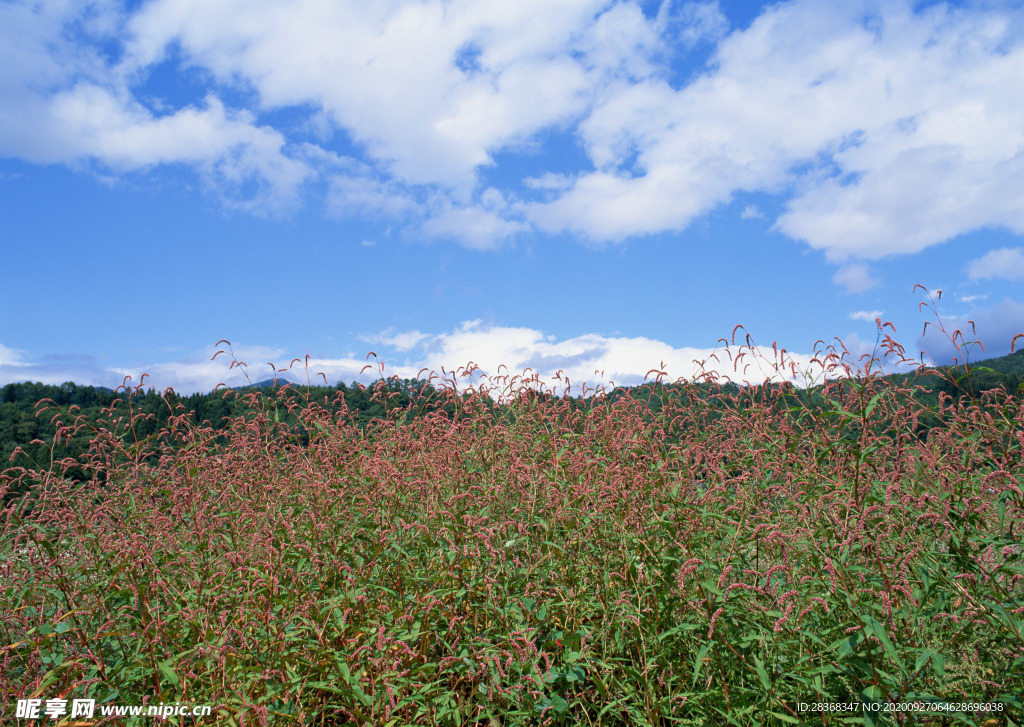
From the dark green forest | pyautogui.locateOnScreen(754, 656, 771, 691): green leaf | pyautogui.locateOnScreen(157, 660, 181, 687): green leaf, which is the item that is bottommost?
pyautogui.locateOnScreen(754, 656, 771, 691): green leaf

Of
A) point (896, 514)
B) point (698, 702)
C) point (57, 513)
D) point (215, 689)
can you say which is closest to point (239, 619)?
point (215, 689)

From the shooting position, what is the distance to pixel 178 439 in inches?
245

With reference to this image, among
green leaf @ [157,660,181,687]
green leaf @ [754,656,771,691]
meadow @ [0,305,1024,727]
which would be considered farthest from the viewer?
green leaf @ [157,660,181,687]

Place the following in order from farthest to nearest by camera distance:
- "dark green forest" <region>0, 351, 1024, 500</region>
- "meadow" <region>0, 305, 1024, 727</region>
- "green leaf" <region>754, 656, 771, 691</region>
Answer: "dark green forest" <region>0, 351, 1024, 500</region>
"meadow" <region>0, 305, 1024, 727</region>
"green leaf" <region>754, 656, 771, 691</region>

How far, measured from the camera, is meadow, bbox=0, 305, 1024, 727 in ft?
9.40

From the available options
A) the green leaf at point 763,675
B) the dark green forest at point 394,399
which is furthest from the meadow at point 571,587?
the dark green forest at point 394,399

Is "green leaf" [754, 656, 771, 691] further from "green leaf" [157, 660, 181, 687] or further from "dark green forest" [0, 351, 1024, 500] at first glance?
"green leaf" [157, 660, 181, 687]

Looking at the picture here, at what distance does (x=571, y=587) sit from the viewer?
3611 millimetres

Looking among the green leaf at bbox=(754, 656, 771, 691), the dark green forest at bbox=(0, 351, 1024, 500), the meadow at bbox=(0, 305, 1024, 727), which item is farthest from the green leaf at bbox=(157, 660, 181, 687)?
the green leaf at bbox=(754, 656, 771, 691)

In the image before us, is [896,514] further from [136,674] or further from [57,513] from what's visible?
[57,513]

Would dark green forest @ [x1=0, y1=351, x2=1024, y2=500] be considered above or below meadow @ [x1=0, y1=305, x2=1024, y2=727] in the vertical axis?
above

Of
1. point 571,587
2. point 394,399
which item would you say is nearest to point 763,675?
point 571,587

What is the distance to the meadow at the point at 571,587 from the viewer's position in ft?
9.40

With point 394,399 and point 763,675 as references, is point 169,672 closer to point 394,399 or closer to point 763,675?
point 763,675
